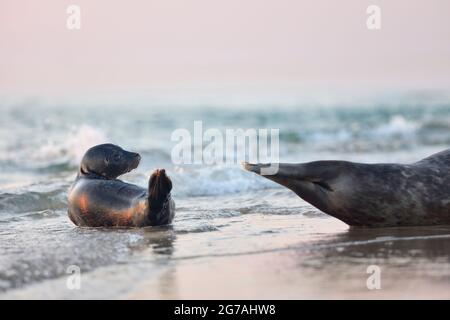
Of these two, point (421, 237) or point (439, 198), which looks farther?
point (439, 198)

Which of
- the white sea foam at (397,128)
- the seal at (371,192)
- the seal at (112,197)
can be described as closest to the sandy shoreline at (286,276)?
the seal at (371,192)

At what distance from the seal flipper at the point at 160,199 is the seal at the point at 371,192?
1.89 ft

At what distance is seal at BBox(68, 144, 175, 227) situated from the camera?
21.6 feet

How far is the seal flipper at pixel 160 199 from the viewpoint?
6.28 metres

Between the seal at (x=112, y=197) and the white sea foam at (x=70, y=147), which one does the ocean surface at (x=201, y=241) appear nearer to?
the white sea foam at (x=70, y=147)

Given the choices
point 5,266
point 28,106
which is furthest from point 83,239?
point 28,106

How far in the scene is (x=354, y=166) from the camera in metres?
6.35

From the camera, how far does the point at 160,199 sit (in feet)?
21.4

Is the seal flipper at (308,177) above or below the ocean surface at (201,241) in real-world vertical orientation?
above

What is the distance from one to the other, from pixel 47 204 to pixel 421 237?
3.93 m

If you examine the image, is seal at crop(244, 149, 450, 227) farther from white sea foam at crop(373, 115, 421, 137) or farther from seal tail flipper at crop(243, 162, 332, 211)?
white sea foam at crop(373, 115, 421, 137)

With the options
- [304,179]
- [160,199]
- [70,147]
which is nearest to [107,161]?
[160,199]

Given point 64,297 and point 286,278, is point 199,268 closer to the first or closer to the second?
point 286,278

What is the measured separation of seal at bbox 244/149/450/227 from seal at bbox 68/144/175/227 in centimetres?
74
